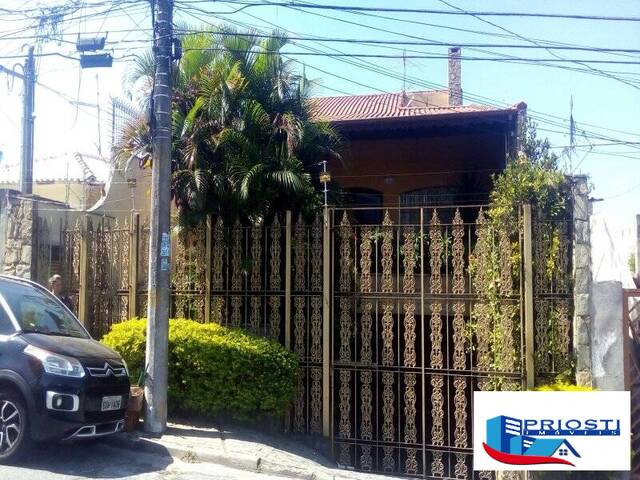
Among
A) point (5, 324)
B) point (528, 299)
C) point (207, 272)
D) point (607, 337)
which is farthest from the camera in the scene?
point (207, 272)

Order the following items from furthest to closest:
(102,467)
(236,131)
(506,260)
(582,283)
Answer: (236,131) → (506,260) → (582,283) → (102,467)

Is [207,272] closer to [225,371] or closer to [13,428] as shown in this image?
[225,371]

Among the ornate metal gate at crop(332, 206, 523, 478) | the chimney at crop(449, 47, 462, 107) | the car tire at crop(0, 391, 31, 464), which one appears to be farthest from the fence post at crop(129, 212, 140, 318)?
the chimney at crop(449, 47, 462, 107)

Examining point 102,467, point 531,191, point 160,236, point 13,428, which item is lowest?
point 102,467

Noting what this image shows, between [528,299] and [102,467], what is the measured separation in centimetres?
521

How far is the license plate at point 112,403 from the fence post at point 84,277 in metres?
2.73

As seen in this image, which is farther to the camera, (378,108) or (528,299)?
(378,108)

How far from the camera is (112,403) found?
21.4ft

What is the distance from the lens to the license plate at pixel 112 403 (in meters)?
6.39

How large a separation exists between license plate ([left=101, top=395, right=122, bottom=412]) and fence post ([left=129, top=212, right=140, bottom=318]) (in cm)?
213

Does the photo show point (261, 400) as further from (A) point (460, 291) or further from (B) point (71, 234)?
(B) point (71, 234)

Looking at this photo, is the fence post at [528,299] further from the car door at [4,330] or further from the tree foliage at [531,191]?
the car door at [4,330]

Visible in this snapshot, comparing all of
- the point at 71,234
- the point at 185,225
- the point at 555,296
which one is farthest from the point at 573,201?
the point at 71,234

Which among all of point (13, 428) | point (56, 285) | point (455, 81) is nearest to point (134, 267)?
point (56, 285)
